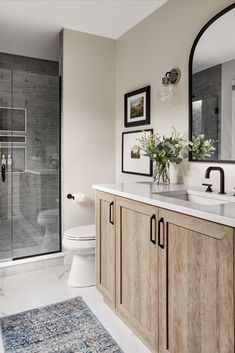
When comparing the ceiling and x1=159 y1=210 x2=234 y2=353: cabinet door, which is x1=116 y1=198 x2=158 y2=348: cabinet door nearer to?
x1=159 y1=210 x2=234 y2=353: cabinet door

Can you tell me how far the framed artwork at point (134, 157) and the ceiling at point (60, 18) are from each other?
107 centimetres

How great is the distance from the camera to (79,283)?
8.24ft

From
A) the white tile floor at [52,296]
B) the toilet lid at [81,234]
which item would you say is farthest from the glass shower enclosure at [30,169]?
the toilet lid at [81,234]

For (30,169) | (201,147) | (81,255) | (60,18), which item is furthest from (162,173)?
(60,18)

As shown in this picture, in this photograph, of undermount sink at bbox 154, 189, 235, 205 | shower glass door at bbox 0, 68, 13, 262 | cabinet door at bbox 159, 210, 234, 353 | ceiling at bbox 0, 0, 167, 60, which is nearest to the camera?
cabinet door at bbox 159, 210, 234, 353

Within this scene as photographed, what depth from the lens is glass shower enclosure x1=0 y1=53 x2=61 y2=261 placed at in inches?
115

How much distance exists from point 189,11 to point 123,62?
3.29 feet

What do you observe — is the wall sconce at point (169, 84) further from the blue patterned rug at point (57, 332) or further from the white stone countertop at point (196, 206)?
the blue patterned rug at point (57, 332)

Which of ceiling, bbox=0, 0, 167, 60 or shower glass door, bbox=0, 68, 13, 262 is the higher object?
ceiling, bbox=0, 0, 167, 60

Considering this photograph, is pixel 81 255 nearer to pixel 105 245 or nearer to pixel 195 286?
pixel 105 245

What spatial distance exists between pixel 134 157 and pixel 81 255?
109 centimetres

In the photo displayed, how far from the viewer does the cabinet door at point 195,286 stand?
3.65 feet

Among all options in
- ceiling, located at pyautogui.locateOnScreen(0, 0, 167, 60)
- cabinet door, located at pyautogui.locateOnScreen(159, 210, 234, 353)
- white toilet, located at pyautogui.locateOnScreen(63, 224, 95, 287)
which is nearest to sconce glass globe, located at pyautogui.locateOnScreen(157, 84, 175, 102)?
ceiling, located at pyautogui.locateOnScreen(0, 0, 167, 60)

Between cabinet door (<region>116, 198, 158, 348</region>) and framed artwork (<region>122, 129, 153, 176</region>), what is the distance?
2.88ft
